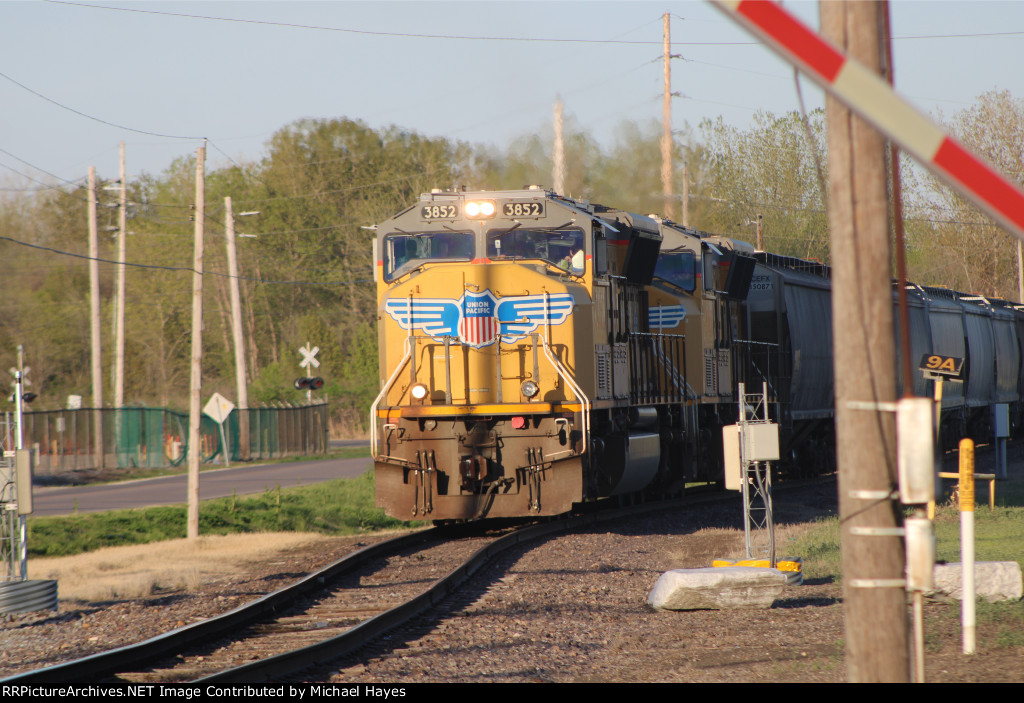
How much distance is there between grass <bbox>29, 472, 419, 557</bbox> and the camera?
17.8 metres

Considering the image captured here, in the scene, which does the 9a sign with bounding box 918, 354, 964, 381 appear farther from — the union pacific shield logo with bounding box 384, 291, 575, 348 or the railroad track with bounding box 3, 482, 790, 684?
the railroad track with bounding box 3, 482, 790, 684

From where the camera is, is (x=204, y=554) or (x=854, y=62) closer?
(x=854, y=62)

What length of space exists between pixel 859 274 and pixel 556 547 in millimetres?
9878

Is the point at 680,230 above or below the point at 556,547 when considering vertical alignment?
above

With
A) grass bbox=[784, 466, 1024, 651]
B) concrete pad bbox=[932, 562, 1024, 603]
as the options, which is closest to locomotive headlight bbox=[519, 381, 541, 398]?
grass bbox=[784, 466, 1024, 651]

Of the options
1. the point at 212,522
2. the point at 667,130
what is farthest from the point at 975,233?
the point at 212,522

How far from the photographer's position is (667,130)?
1374 inches

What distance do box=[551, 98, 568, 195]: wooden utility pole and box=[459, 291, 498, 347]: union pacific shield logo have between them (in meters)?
21.6

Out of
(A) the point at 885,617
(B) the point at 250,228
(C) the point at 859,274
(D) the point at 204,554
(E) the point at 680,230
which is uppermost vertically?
(B) the point at 250,228

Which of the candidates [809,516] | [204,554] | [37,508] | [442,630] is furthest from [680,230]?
[37,508]

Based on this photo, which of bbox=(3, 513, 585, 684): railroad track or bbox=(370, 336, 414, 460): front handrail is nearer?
bbox=(3, 513, 585, 684): railroad track

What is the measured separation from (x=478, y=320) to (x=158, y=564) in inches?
210

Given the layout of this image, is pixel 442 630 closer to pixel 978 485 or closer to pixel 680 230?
pixel 680 230

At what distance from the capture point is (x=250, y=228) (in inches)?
2462
